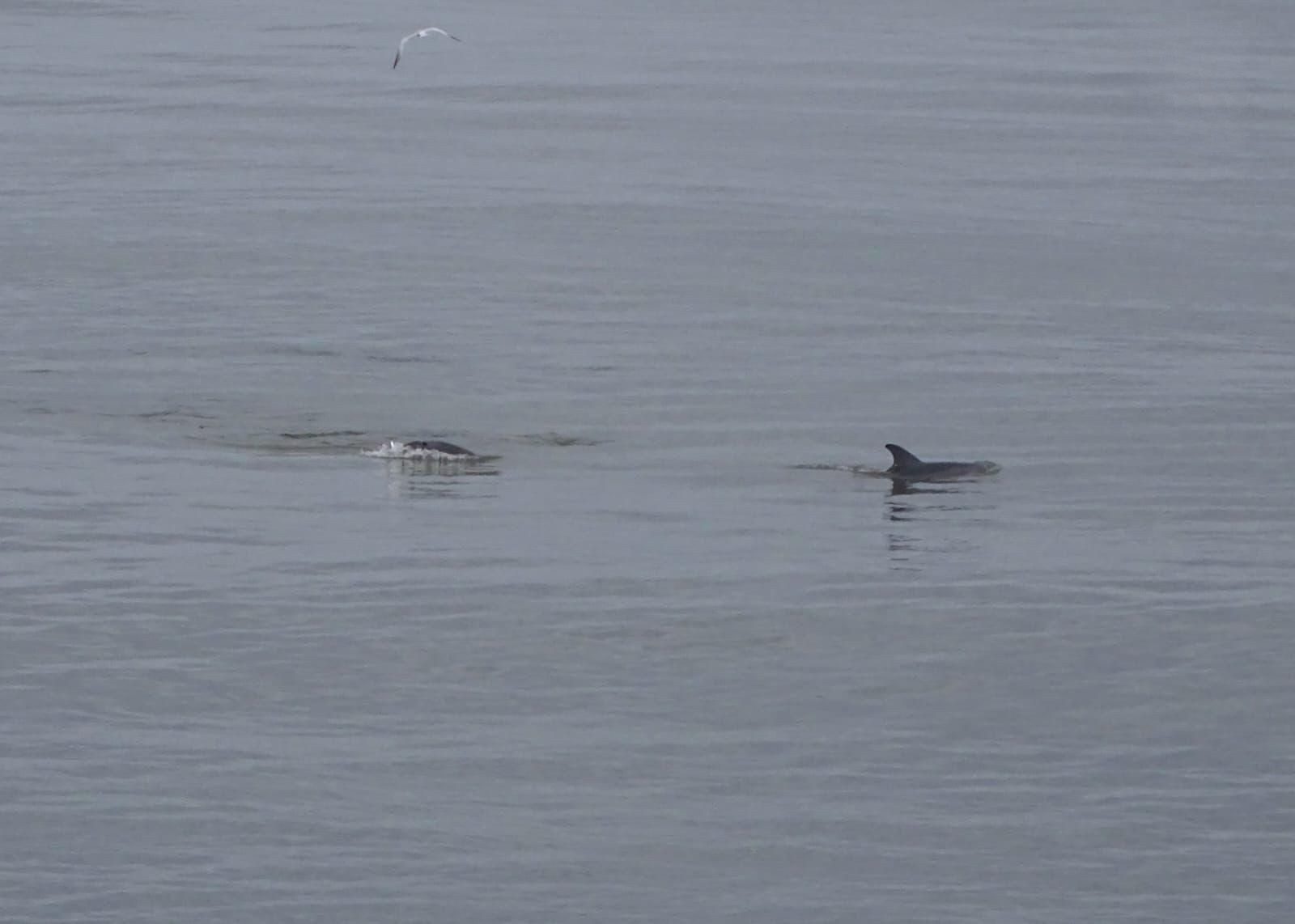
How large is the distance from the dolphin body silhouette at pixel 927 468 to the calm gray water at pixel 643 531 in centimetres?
32

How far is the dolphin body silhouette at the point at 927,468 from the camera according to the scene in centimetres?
2991

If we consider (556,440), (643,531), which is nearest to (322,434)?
(556,440)

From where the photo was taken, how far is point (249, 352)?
37.6 m

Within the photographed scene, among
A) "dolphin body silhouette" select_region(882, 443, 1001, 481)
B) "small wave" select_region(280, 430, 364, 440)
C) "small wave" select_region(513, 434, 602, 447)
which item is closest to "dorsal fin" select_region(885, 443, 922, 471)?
"dolphin body silhouette" select_region(882, 443, 1001, 481)

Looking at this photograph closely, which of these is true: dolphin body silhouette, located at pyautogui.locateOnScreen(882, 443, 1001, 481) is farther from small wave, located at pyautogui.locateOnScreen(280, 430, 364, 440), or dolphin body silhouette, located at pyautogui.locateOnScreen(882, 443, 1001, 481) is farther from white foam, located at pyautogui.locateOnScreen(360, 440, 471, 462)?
small wave, located at pyautogui.locateOnScreen(280, 430, 364, 440)

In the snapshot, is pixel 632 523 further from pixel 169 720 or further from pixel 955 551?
pixel 169 720

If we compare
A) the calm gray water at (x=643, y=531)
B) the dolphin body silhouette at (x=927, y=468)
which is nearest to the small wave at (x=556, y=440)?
the calm gray water at (x=643, y=531)

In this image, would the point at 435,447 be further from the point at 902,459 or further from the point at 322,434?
the point at 902,459

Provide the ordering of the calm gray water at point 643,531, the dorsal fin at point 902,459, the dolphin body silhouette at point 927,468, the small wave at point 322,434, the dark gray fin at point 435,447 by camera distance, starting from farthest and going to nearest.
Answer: the small wave at point 322,434 → the dark gray fin at point 435,447 → the dolphin body silhouette at point 927,468 → the dorsal fin at point 902,459 → the calm gray water at point 643,531

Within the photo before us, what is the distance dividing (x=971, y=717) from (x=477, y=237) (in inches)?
1090

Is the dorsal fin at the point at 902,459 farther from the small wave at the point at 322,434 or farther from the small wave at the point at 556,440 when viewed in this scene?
the small wave at the point at 322,434

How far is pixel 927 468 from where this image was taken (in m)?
30.1

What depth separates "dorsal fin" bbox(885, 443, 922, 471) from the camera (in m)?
29.7

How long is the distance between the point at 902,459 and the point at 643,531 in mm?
3734
